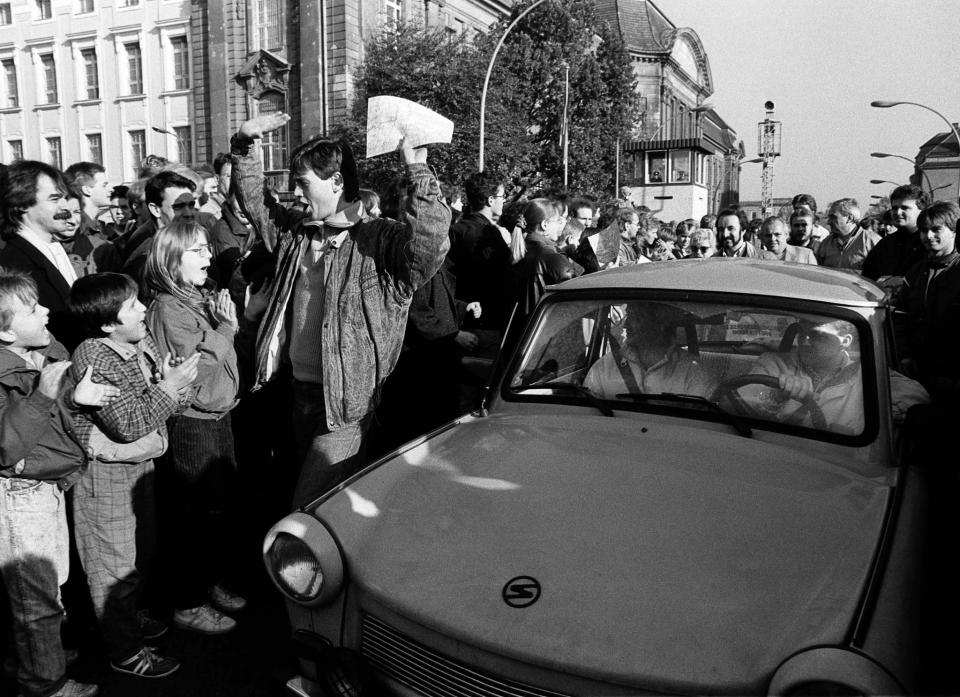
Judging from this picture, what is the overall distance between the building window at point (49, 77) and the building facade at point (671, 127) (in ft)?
96.3

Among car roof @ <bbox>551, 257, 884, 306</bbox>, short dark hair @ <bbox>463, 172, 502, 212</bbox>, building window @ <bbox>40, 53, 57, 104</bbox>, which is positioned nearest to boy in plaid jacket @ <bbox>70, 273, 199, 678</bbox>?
car roof @ <bbox>551, 257, 884, 306</bbox>

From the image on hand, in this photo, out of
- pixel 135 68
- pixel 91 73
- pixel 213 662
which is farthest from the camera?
pixel 91 73

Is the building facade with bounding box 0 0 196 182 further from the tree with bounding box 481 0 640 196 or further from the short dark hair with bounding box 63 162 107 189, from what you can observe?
the short dark hair with bounding box 63 162 107 189

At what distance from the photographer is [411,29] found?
31.4 m

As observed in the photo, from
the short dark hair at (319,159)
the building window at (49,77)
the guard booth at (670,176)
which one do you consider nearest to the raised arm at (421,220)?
the short dark hair at (319,159)

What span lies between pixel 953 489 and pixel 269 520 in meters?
3.69

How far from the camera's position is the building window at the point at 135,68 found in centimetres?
3738

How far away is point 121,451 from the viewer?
3006 mm

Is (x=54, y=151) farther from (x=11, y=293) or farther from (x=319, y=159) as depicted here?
(x=319, y=159)

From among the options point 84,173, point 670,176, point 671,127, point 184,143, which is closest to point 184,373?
point 84,173

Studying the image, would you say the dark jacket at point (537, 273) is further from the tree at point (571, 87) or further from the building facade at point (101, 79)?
the building facade at point (101, 79)

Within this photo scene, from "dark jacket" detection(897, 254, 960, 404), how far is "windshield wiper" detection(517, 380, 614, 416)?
1.96m

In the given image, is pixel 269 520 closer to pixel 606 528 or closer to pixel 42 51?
pixel 606 528

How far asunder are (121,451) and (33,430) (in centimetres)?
45
